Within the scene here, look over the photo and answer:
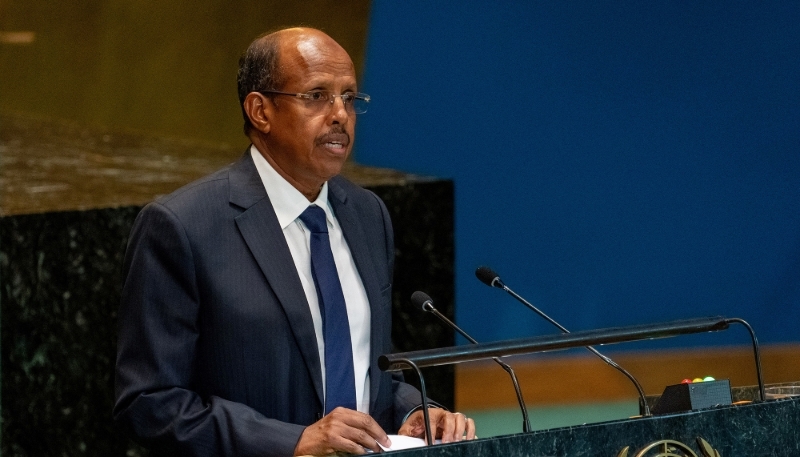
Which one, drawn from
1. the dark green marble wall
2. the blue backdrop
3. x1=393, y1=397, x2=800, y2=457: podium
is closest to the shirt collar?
x1=393, y1=397, x2=800, y2=457: podium

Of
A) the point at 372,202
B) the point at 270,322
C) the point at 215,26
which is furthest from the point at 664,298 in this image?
the point at 270,322

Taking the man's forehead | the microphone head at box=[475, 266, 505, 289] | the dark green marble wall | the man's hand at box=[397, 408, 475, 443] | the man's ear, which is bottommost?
the man's hand at box=[397, 408, 475, 443]

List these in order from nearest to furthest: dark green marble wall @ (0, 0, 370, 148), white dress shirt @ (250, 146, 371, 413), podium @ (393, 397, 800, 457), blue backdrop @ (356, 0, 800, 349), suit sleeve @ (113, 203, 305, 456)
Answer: podium @ (393, 397, 800, 457) → suit sleeve @ (113, 203, 305, 456) → white dress shirt @ (250, 146, 371, 413) → dark green marble wall @ (0, 0, 370, 148) → blue backdrop @ (356, 0, 800, 349)

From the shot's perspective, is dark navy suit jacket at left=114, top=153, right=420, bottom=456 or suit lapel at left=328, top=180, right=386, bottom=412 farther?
suit lapel at left=328, top=180, right=386, bottom=412

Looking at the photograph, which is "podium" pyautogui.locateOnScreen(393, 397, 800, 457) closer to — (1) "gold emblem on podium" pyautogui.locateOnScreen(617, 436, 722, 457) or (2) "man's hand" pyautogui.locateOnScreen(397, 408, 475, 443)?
(1) "gold emblem on podium" pyautogui.locateOnScreen(617, 436, 722, 457)

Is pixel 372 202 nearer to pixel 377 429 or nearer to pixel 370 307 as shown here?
pixel 370 307

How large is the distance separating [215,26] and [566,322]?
1.94 metres

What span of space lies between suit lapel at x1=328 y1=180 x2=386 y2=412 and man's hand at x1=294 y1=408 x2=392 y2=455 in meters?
0.43

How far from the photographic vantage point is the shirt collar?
8.58 feet

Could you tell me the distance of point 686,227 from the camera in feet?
17.0

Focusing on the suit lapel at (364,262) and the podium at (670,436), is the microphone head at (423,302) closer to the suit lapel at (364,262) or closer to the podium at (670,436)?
the suit lapel at (364,262)

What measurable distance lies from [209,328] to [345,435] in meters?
0.49

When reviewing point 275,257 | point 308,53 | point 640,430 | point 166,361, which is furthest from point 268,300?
point 640,430

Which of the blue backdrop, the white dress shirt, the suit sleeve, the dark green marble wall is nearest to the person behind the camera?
the suit sleeve
